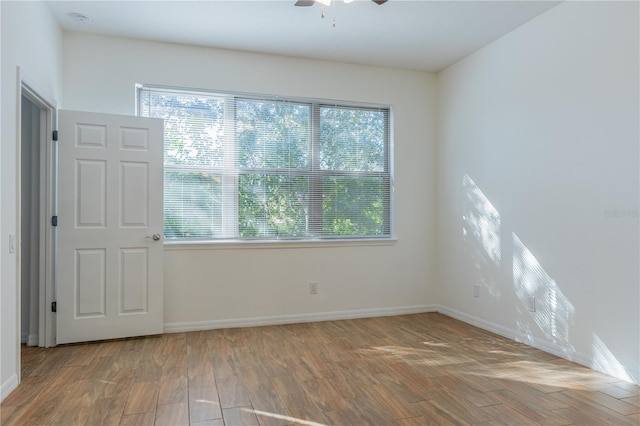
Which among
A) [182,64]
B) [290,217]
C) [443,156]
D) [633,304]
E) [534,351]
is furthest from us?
[443,156]

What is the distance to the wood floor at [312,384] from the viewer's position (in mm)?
2170

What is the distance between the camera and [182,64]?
386 cm

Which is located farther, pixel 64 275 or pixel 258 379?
pixel 64 275

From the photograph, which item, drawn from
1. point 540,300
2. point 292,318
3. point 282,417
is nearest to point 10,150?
point 282,417

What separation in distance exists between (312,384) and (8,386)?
73.6 inches

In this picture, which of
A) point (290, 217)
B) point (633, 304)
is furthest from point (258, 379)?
point (633, 304)

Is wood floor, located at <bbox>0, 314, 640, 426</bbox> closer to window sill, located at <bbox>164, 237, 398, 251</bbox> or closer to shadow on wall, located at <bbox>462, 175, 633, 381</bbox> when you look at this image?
shadow on wall, located at <bbox>462, 175, 633, 381</bbox>

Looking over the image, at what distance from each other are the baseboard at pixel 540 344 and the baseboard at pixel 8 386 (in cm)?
383

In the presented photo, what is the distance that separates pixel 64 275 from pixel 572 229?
4178mm

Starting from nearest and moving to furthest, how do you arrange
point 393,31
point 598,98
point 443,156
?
point 598,98 < point 393,31 < point 443,156

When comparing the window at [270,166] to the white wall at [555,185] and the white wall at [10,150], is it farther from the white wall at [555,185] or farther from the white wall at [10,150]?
the white wall at [10,150]

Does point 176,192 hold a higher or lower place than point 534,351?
higher

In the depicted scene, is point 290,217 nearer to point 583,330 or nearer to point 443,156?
point 443,156

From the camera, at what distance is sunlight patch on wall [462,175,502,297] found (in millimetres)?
3799
